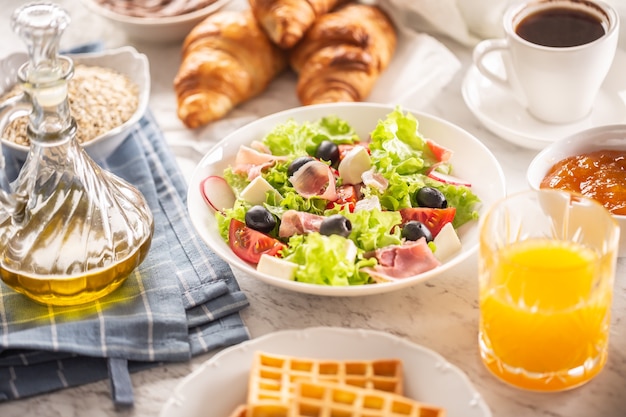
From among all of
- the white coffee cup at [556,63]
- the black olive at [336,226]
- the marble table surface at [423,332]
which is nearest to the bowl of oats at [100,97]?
the marble table surface at [423,332]

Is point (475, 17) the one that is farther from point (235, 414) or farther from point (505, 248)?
point (235, 414)

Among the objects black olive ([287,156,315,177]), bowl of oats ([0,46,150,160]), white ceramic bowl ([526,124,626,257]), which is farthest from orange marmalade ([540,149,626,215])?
bowl of oats ([0,46,150,160])

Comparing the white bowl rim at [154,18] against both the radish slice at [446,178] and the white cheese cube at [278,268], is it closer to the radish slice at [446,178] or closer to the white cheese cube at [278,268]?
the radish slice at [446,178]

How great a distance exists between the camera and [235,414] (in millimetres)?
1317

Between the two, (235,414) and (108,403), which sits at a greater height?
(235,414)

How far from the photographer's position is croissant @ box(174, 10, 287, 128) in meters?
2.27

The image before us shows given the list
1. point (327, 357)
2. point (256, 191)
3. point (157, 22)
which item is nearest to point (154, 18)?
point (157, 22)

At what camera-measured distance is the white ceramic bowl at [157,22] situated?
8.23ft

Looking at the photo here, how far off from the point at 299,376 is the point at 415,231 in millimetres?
423

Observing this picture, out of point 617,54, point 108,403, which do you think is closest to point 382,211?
point 108,403

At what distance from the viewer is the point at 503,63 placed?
2.17 metres

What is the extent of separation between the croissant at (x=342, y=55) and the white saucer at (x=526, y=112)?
0.24 m

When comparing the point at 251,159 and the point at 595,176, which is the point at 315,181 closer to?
the point at 251,159

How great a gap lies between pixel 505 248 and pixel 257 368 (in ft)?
1.46
